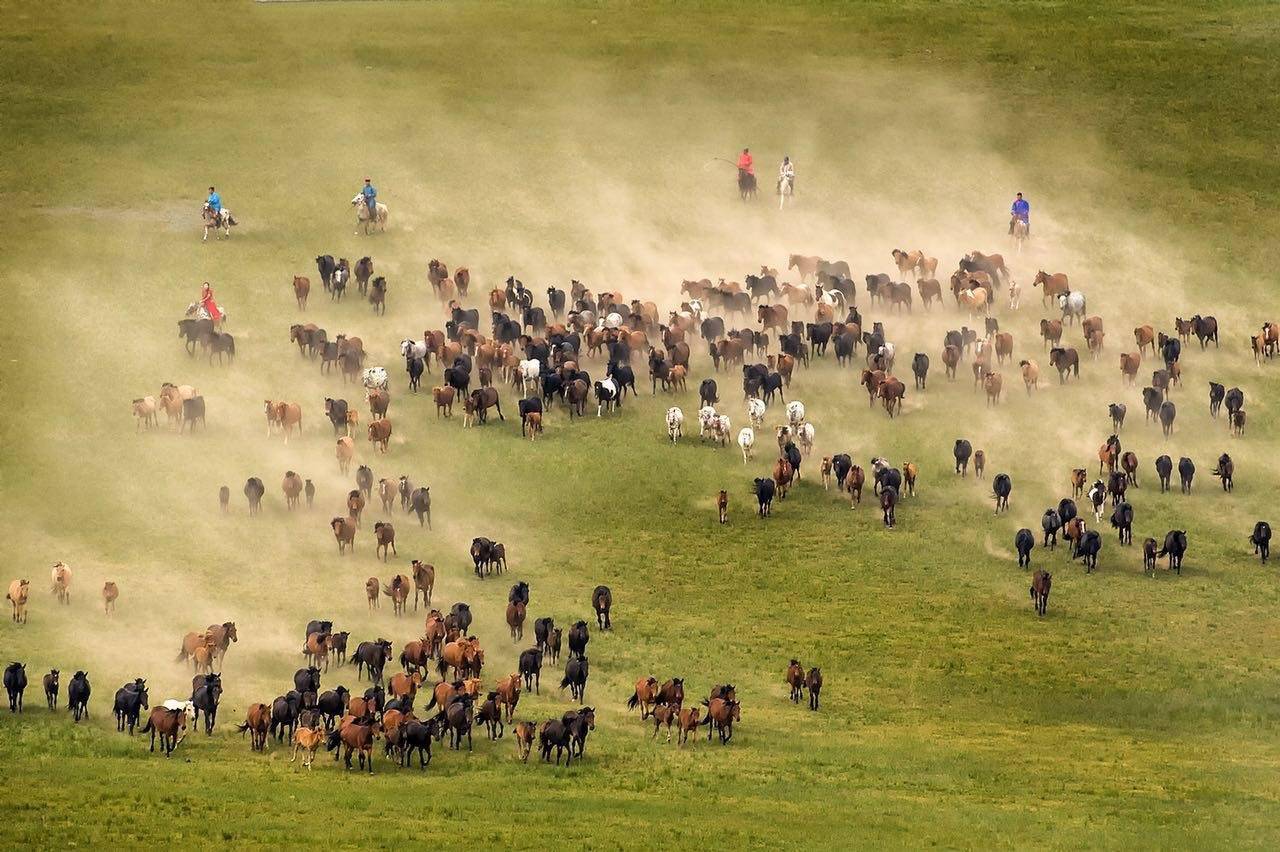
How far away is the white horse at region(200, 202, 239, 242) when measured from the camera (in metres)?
92.6

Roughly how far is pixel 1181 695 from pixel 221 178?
53.2 meters

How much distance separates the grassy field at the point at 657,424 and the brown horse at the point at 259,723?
0.43 meters

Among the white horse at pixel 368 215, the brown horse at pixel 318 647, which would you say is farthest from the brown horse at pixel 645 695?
the white horse at pixel 368 215

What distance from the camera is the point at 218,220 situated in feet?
305

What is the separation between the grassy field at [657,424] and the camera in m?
53.1

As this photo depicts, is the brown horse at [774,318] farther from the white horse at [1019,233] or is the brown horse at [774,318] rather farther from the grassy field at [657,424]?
the white horse at [1019,233]

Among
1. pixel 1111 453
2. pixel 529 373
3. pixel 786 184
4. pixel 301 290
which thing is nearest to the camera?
pixel 1111 453

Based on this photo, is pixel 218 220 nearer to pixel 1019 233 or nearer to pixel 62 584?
pixel 1019 233

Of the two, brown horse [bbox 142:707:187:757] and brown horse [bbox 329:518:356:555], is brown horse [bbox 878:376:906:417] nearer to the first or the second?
brown horse [bbox 329:518:356:555]

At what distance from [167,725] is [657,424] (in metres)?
28.9

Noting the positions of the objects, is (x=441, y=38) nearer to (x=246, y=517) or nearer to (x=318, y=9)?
(x=318, y=9)

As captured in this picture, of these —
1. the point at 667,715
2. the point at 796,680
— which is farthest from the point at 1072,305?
the point at 667,715

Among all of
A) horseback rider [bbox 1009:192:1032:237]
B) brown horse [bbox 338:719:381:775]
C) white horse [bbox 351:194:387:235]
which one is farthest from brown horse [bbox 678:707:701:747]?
horseback rider [bbox 1009:192:1032:237]

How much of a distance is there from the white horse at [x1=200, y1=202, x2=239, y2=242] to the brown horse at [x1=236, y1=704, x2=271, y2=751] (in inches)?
1677
